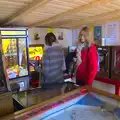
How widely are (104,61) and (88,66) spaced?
1102 millimetres

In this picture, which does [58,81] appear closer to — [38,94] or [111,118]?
[38,94]

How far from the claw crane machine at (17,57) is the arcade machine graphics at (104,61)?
1.72 metres

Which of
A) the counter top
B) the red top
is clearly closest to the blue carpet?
the counter top

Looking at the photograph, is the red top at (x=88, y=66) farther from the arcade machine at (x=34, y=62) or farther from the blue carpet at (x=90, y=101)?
the arcade machine at (x=34, y=62)

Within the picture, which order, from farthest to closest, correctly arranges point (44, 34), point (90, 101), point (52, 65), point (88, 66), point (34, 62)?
point (44, 34) < point (34, 62) < point (52, 65) < point (88, 66) < point (90, 101)

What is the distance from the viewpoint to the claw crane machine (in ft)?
11.1

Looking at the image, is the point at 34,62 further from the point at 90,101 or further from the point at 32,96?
the point at 90,101

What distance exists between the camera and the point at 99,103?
69.0 inches

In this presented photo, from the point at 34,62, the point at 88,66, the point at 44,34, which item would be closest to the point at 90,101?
the point at 88,66

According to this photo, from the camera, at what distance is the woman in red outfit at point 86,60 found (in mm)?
2465

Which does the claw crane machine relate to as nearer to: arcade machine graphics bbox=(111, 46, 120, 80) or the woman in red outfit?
the woman in red outfit

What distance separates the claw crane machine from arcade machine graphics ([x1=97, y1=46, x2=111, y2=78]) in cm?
172

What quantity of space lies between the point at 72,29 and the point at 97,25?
3.20 ft

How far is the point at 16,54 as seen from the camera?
358 centimetres
